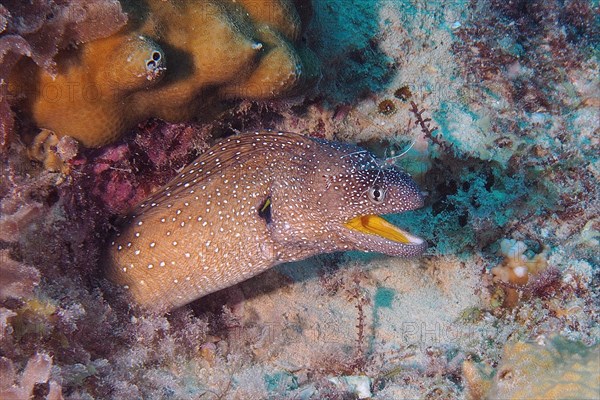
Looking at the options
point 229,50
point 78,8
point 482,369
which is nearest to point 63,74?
point 78,8

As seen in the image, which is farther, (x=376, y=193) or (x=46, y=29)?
(x=376, y=193)

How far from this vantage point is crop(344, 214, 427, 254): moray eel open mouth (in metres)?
3.80

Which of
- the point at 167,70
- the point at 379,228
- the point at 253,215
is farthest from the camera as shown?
the point at 379,228

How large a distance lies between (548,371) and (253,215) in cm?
235

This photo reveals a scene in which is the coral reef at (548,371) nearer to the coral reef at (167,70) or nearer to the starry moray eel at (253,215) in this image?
the starry moray eel at (253,215)

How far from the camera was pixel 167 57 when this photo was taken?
341 centimetres

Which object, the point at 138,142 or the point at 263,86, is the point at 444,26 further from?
the point at 138,142

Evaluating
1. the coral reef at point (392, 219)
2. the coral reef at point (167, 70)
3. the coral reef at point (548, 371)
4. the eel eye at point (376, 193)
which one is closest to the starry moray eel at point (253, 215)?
the eel eye at point (376, 193)

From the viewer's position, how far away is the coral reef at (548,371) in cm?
252

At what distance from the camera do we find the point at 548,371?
2682mm

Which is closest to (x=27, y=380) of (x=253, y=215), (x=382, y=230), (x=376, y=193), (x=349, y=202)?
(x=253, y=215)

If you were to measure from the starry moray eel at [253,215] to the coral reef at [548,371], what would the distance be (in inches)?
44.9

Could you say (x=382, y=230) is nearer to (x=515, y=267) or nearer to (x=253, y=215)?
(x=253, y=215)

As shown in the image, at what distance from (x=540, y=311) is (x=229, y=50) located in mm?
3529
